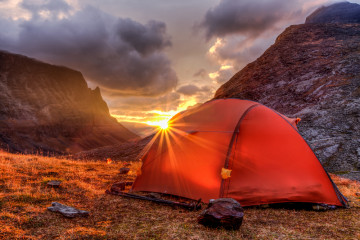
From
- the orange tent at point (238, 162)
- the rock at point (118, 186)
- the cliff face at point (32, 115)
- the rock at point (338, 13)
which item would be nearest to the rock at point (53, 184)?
the rock at point (118, 186)

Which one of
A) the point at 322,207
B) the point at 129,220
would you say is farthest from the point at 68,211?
the point at 322,207

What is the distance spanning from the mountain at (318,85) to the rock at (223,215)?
603 inches

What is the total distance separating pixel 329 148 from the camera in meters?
18.4

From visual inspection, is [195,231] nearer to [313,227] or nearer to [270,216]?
[270,216]

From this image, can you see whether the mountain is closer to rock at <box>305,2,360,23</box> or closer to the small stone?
rock at <box>305,2,360,23</box>

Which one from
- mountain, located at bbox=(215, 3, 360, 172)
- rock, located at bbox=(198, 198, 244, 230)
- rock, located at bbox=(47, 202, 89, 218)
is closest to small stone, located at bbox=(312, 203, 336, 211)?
rock, located at bbox=(198, 198, 244, 230)

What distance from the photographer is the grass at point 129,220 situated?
15.2 feet

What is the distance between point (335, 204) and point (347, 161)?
12626 millimetres

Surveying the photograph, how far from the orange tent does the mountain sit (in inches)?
482

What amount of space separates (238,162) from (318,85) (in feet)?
97.3

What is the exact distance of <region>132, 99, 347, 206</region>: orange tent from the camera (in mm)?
6660

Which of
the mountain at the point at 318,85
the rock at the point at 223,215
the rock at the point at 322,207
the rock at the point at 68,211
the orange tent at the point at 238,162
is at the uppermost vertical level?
the mountain at the point at 318,85

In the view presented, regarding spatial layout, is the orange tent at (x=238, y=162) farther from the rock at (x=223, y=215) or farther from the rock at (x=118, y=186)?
the rock at (x=223, y=215)

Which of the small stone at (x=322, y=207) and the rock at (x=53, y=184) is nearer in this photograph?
the small stone at (x=322, y=207)
